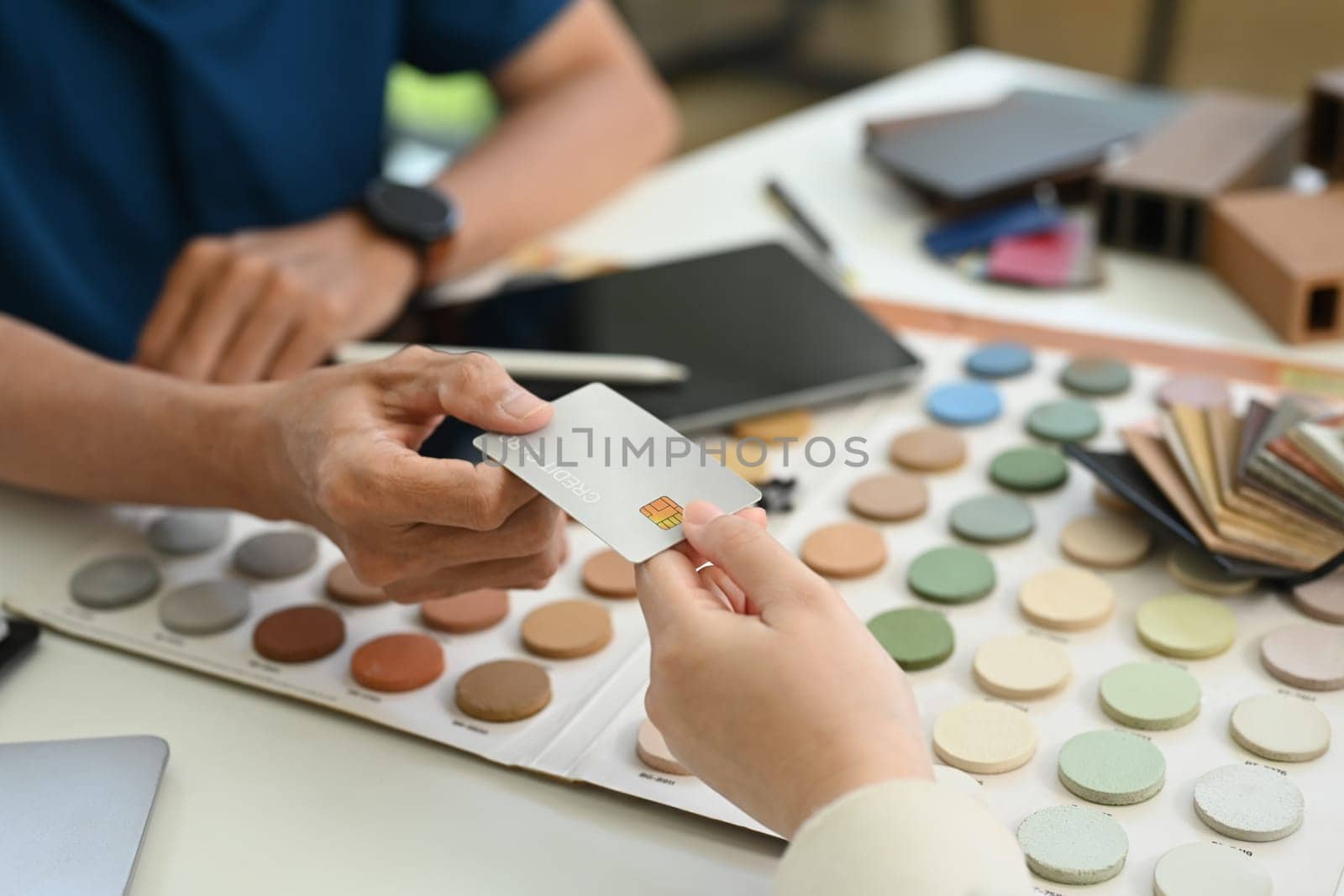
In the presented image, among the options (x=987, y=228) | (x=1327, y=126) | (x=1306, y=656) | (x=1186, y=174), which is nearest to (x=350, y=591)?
(x=1306, y=656)

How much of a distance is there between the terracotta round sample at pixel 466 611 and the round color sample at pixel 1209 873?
1.13 ft

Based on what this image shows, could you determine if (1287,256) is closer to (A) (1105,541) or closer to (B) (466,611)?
(A) (1105,541)

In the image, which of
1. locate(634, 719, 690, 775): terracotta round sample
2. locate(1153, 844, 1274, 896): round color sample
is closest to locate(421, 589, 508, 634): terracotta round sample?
locate(634, 719, 690, 775): terracotta round sample

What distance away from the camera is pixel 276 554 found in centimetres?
77

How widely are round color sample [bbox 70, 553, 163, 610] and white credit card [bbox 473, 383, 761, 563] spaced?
27cm

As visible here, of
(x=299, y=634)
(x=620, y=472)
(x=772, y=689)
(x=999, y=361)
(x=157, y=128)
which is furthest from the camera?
(x=157, y=128)

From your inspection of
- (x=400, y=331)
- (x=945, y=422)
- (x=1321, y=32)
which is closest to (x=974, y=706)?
(x=945, y=422)

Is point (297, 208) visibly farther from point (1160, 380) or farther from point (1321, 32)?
point (1321, 32)

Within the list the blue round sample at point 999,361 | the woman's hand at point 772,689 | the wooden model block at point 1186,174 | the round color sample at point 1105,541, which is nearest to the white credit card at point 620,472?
the woman's hand at point 772,689

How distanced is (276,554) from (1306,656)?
0.54 m

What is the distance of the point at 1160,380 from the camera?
0.87m

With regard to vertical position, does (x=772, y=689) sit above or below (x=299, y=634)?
above

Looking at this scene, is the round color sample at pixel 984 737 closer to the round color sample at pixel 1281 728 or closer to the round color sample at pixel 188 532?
the round color sample at pixel 1281 728

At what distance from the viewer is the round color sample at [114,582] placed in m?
0.74
